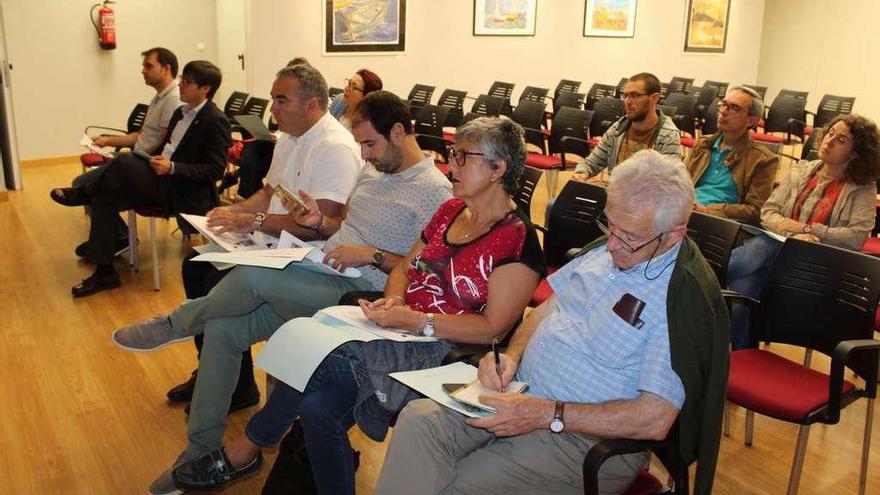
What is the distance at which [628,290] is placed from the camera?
1.88m

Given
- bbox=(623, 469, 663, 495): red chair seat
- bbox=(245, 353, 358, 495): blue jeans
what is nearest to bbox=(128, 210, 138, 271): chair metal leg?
bbox=(245, 353, 358, 495): blue jeans

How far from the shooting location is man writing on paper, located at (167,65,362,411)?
313 centimetres

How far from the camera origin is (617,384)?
186 centimetres

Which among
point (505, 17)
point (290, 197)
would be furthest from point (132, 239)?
point (505, 17)

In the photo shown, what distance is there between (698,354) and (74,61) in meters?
8.21

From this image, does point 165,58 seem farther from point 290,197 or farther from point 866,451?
point 866,451

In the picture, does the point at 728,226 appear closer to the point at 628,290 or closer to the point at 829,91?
the point at 628,290

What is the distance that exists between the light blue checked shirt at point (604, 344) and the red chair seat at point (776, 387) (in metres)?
0.74

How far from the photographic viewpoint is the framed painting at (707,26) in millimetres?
13469

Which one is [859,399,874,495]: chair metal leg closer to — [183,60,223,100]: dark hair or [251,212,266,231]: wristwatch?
[251,212,266,231]: wristwatch

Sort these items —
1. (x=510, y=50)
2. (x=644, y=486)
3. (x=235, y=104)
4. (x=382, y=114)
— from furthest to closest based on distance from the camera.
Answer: (x=510, y=50) → (x=235, y=104) → (x=382, y=114) → (x=644, y=486)

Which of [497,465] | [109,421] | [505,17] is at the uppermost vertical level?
[505,17]

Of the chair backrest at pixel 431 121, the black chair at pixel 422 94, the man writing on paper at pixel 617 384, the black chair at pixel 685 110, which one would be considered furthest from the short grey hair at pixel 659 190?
the black chair at pixel 685 110

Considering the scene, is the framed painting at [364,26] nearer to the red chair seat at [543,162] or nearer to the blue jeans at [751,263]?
the red chair seat at [543,162]
